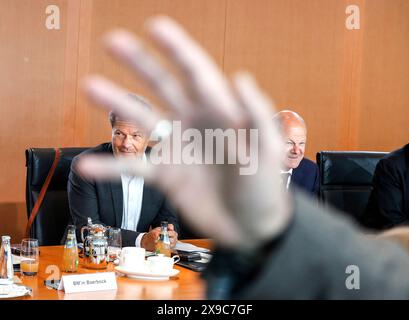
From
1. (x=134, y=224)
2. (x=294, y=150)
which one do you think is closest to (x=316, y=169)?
(x=294, y=150)

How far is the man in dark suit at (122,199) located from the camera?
3432 mm

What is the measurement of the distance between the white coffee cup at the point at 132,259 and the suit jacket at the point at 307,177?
138cm

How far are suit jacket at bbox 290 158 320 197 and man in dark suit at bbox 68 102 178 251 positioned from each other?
74 centimetres

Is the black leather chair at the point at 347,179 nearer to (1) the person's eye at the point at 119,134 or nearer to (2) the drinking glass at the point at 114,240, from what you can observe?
(1) the person's eye at the point at 119,134

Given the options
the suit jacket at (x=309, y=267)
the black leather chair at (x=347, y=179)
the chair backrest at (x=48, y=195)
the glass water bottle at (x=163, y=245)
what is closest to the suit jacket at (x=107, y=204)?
the chair backrest at (x=48, y=195)

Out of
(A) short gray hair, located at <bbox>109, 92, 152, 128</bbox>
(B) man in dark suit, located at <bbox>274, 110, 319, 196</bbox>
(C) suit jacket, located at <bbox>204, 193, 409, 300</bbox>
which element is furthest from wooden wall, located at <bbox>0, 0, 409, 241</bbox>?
(C) suit jacket, located at <bbox>204, 193, 409, 300</bbox>

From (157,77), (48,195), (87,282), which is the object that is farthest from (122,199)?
(157,77)

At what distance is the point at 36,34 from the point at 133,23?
711 mm

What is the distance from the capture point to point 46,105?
5117mm

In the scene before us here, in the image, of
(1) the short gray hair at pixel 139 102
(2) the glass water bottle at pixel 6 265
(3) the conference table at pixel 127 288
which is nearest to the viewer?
(1) the short gray hair at pixel 139 102

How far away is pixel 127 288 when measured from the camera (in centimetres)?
253

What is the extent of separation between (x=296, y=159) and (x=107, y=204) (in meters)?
1.07

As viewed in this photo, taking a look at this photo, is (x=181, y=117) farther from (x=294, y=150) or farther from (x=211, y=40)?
(x=211, y=40)

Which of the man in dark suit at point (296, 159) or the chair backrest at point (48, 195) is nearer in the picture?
the chair backrest at point (48, 195)
